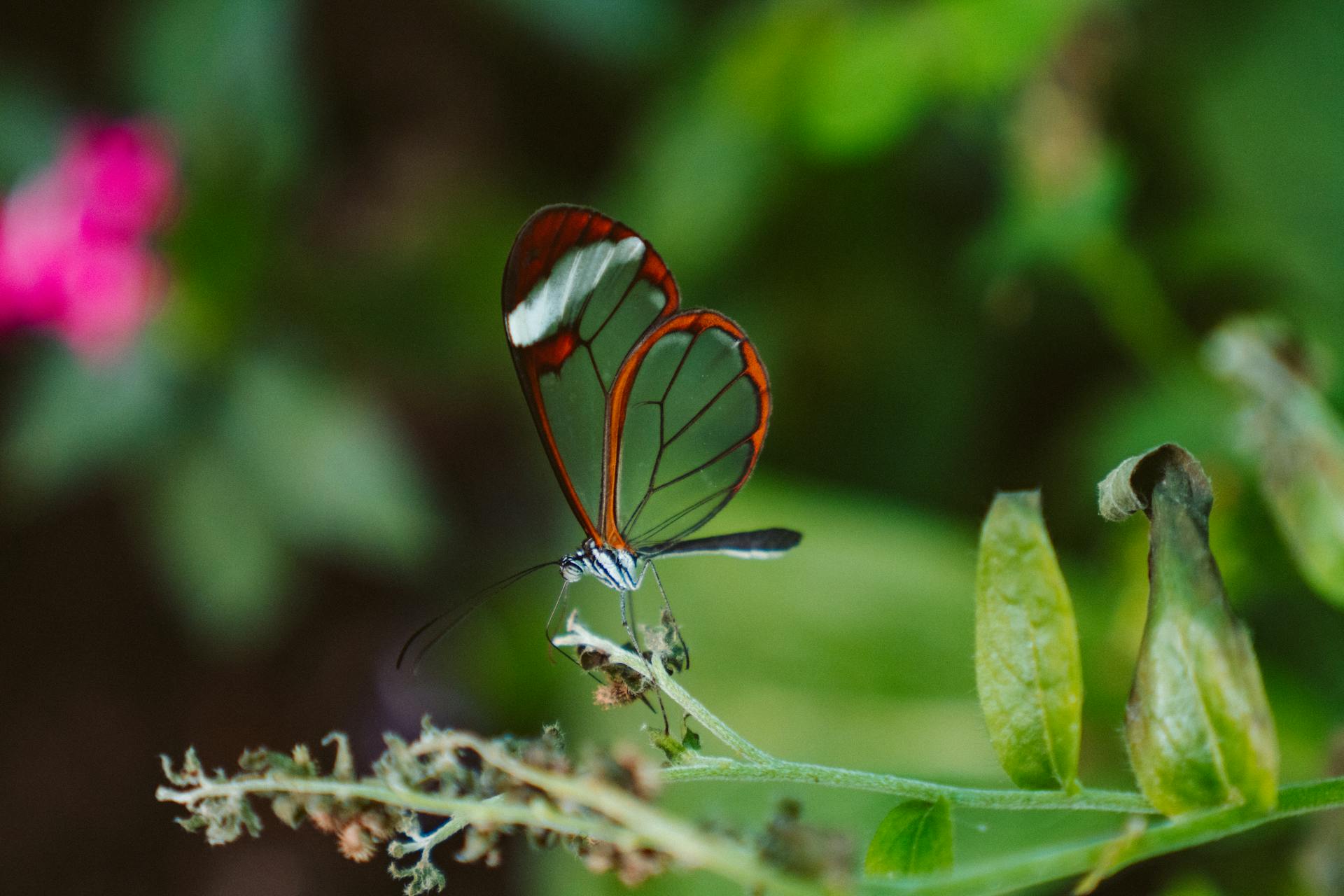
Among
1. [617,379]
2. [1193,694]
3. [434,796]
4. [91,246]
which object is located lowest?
[434,796]

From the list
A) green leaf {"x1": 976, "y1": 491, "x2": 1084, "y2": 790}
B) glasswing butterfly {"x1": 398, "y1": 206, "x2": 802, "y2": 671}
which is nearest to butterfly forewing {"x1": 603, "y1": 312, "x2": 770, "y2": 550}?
glasswing butterfly {"x1": 398, "y1": 206, "x2": 802, "y2": 671}

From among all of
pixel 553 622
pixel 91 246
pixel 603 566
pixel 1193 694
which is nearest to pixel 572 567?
pixel 603 566

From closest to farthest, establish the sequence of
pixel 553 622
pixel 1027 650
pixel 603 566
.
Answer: pixel 1027 650 → pixel 603 566 → pixel 553 622

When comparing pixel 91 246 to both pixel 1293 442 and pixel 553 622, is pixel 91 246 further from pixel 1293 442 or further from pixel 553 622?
pixel 1293 442

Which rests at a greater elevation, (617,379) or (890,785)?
(617,379)

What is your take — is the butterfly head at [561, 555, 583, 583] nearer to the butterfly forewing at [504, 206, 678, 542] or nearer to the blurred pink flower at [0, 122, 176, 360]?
the butterfly forewing at [504, 206, 678, 542]

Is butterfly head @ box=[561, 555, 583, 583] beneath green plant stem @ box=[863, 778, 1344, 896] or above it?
above
